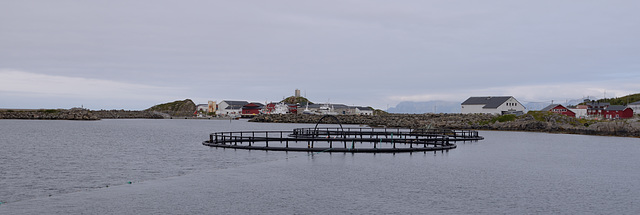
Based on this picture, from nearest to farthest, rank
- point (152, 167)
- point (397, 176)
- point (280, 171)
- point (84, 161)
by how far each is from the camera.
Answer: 1. point (397, 176)
2. point (280, 171)
3. point (152, 167)
4. point (84, 161)

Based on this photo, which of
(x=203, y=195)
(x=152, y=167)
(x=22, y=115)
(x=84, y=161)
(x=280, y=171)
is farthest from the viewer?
(x=22, y=115)

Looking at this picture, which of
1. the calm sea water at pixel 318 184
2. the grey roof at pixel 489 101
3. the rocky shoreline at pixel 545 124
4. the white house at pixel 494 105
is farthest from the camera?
the grey roof at pixel 489 101

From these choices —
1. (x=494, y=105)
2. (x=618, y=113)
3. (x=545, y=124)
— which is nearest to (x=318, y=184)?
A: (x=545, y=124)

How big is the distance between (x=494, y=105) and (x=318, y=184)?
4756 inches

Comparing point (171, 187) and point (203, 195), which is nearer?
point (203, 195)

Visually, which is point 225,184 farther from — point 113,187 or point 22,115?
point 22,115

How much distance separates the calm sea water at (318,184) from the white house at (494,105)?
95157 mm

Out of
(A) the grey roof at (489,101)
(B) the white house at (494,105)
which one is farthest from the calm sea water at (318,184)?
(A) the grey roof at (489,101)

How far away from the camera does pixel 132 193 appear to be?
23.6m

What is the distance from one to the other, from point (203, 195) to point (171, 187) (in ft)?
11.1

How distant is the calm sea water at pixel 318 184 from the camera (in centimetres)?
2061

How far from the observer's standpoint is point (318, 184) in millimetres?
26922

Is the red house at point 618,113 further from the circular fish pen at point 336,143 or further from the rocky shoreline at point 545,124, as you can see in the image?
the circular fish pen at point 336,143

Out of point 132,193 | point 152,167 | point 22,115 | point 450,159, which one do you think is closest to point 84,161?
point 152,167
